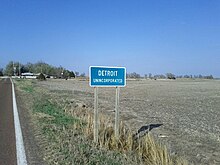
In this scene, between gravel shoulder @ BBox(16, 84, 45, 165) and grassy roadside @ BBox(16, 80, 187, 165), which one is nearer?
grassy roadside @ BBox(16, 80, 187, 165)

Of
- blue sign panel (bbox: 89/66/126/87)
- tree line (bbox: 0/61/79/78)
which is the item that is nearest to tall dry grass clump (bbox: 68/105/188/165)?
blue sign panel (bbox: 89/66/126/87)

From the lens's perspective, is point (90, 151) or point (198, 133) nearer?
→ point (90, 151)

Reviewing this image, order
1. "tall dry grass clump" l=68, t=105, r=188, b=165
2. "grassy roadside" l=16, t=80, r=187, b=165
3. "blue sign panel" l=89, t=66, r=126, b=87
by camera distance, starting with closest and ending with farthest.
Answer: "grassy roadside" l=16, t=80, r=187, b=165 < "tall dry grass clump" l=68, t=105, r=188, b=165 < "blue sign panel" l=89, t=66, r=126, b=87

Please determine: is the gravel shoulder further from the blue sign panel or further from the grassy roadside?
the blue sign panel

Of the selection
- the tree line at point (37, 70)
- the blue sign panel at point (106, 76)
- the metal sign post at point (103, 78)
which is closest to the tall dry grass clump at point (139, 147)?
the metal sign post at point (103, 78)

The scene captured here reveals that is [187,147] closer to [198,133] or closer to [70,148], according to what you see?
[198,133]

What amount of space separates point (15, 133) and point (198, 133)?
6100mm

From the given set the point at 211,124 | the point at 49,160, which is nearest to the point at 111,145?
the point at 49,160

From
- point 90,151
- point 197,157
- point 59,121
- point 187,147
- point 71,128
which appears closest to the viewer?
point 90,151

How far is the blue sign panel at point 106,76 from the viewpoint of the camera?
743cm

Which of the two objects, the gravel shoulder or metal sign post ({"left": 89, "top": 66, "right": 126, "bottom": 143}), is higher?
metal sign post ({"left": 89, "top": 66, "right": 126, "bottom": 143})

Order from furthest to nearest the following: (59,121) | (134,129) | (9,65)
Answer: (9,65) < (59,121) < (134,129)

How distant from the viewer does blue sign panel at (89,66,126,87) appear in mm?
7434

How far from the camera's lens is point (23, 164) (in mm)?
5746
